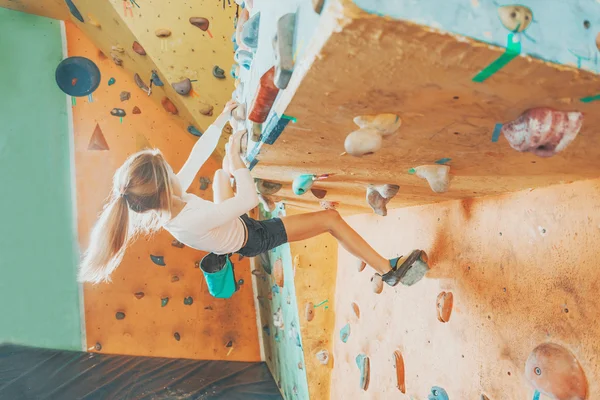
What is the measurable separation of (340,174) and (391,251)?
2.47 ft

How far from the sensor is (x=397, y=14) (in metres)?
0.40

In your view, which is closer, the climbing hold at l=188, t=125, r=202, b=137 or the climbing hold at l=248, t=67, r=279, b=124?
the climbing hold at l=248, t=67, r=279, b=124

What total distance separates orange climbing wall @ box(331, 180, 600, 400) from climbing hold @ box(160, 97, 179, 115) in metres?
1.75

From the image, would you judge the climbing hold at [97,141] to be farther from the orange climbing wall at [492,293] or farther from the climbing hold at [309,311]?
the orange climbing wall at [492,293]

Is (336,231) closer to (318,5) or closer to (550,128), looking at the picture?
(550,128)

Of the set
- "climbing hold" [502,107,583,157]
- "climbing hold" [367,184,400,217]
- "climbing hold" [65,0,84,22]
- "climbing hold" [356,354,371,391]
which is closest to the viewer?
"climbing hold" [502,107,583,157]

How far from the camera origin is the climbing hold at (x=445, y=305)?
141 cm

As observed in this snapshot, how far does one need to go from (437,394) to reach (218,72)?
1.92 m

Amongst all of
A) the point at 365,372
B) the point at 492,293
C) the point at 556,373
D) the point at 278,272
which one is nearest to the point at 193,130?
the point at 278,272

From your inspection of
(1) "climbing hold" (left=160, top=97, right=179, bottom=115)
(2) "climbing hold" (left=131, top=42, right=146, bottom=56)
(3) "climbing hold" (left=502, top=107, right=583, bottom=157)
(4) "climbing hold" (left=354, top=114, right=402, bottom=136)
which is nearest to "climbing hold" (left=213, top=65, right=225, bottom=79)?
(2) "climbing hold" (left=131, top=42, right=146, bottom=56)

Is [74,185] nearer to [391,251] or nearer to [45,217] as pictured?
[45,217]

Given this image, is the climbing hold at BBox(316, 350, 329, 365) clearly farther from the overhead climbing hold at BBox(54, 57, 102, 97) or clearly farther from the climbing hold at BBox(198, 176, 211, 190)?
the overhead climbing hold at BBox(54, 57, 102, 97)

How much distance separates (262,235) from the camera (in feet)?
5.44

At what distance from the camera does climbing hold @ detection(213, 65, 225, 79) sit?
251 cm
